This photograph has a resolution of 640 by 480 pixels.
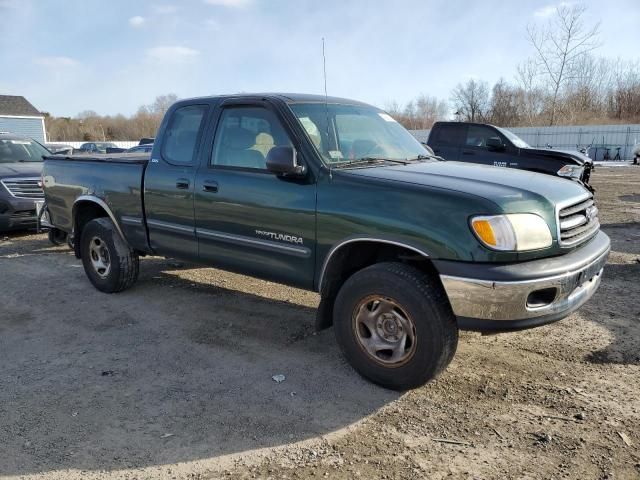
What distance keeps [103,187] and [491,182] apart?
3.95 m

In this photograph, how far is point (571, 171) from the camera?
9.70m

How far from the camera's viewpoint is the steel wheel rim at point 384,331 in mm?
3289

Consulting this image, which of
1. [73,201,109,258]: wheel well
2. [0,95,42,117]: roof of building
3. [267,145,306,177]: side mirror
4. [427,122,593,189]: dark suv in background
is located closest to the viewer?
[267,145,306,177]: side mirror

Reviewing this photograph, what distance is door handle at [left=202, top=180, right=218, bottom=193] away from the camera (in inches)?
167

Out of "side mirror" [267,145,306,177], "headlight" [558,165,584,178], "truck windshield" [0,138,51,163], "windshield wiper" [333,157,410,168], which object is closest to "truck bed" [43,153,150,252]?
"side mirror" [267,145,306,177]

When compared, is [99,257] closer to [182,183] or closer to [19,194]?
[182,183]

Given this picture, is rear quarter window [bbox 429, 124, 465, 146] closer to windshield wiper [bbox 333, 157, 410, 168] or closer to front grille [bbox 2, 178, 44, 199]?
windshield wiper [bbox 333, 157, 410, 168]

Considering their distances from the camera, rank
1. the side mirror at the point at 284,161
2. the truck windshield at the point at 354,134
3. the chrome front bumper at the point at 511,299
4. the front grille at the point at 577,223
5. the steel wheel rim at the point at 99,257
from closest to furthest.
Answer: the chrome front bumper at the point at 511,299
the front grille at the point at 577,223
the side mirror at the point at 284,161
the truck windshield at the point at 354,134
the steel wheel rim at the point at 99,257

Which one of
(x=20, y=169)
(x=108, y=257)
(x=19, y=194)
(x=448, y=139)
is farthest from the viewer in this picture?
(x=448, y=139)

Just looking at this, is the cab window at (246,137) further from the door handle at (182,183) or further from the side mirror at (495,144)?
the side mirror at (495,144)

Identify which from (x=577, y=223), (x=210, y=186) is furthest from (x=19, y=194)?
(x=577, y=223)

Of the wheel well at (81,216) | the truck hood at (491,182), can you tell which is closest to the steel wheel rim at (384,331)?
→ the truck hood at (491,182)

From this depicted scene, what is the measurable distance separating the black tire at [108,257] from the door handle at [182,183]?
4.38 feet

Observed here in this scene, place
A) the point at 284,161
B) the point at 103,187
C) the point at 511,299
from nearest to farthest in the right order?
the point at 511,299 → the point at 284,161 → the point at 103,187
